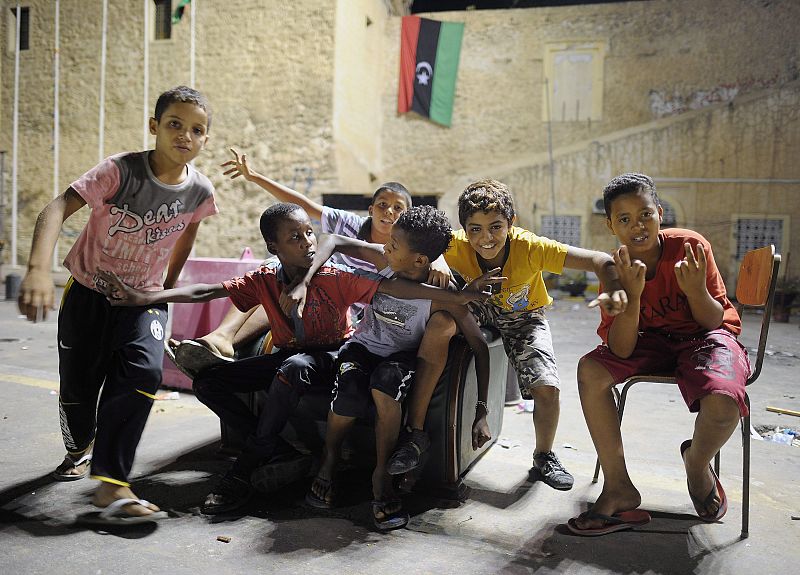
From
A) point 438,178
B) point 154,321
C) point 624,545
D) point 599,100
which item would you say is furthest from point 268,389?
point 599,100

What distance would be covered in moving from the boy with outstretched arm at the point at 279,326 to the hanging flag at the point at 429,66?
1338 cm

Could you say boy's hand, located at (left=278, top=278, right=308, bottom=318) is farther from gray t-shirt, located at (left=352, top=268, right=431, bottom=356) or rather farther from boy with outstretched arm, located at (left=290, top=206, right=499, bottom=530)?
gray t-shirt, located at (left=352, top=268, right=431, bottom=356)

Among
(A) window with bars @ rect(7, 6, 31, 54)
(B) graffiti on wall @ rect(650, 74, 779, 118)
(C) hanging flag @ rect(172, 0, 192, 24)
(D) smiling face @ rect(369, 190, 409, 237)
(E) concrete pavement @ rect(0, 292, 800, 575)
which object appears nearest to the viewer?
(E) concrete pavement @ rect(0, 292, 800, 575)

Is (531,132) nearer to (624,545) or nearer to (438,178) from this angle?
(438,178)

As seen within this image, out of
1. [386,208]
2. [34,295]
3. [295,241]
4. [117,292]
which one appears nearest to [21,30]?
[386,208]

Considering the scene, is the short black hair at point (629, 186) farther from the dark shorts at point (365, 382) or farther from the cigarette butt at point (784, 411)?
the cigarette butt at point (784, 411)

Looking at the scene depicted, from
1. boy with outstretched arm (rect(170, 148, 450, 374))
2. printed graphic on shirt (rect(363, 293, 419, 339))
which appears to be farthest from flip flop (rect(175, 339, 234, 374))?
printed graphic on shirt (rect(363, 293, 419, 339))

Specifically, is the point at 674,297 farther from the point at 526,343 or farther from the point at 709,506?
the point at 709,506

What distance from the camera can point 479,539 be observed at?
211 centimetres

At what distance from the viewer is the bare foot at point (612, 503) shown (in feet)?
7.02

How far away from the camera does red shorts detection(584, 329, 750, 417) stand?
6.90ft

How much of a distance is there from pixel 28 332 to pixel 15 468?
4545 millimetres

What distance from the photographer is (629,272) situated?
2.14 meters

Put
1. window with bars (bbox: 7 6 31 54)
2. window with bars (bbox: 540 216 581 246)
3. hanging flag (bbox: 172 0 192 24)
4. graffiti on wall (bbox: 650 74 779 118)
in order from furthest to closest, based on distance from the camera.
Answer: window with bars (bbox: 540 216 581 246) → window with bars (bbox: 7 6 31 54) → graffiti on wall (bbox: 650 74 779 118) → hanging flag (bbox: 172 0 192 24)
